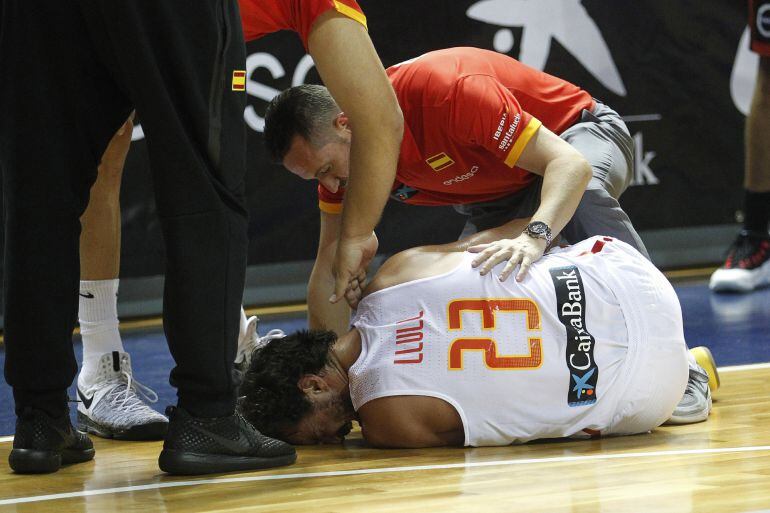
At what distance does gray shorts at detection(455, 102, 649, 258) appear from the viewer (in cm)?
322

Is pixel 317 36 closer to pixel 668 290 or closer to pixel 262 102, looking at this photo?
pixel 668 290

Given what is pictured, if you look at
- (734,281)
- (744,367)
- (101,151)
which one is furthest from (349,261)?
(734,281)

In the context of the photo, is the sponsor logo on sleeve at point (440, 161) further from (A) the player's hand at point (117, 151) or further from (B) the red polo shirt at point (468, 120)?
(A) the player's hand at point (117, 151)

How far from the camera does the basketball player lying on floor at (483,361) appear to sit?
8.09ft

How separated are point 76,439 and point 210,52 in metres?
0.89

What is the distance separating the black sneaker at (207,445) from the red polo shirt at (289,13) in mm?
881

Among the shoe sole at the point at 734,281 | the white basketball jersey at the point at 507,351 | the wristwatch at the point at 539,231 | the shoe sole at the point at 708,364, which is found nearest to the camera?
the white basketball jersey at the point at 507,351

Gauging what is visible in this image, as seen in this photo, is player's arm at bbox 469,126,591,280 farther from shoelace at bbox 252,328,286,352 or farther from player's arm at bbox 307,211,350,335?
player's arm at bbox 307,211,350,335

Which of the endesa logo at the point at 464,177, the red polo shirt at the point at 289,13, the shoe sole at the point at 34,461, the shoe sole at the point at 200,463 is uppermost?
the red polo shirt at the point at 289,13

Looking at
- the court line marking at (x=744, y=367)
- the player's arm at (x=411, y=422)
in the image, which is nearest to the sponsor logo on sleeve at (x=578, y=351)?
the player's arm at (x=411, y=422)

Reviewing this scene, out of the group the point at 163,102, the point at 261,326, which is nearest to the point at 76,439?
the point at 163,102

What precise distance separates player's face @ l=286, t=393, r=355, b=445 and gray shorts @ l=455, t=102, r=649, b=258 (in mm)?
889

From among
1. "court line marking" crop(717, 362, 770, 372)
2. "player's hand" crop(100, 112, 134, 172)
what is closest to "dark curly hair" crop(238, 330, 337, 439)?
"player's hand" crop(100, 112, 134, 172)

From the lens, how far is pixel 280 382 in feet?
8.43
